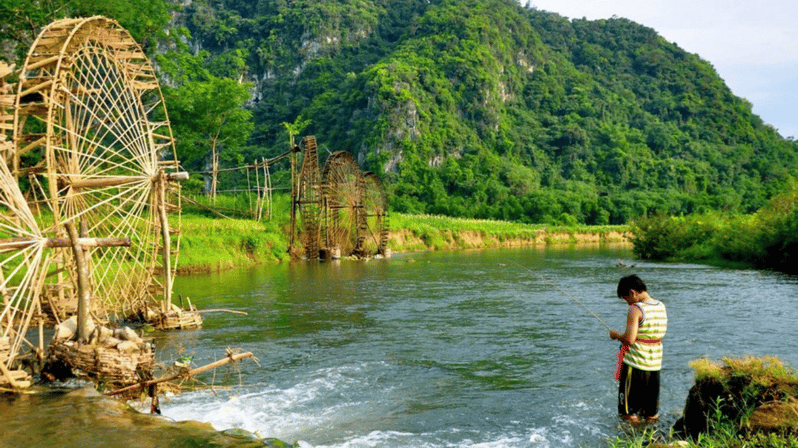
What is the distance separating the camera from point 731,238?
41844mm

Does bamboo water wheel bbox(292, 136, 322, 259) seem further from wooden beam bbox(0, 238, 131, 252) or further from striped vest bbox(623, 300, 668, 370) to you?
striped vest bbox(623, 300, 668, 370)

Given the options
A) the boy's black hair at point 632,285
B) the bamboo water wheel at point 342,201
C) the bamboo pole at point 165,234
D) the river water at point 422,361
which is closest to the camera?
the boy's black hair at point 632,285

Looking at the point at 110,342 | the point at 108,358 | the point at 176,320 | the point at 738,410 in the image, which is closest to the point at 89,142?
the point at 176,320

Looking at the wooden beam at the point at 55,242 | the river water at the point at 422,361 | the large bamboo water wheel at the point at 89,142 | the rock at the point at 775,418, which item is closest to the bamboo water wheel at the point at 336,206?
the river water at the point at 422,361

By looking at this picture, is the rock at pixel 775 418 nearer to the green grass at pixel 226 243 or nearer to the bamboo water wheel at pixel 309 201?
the green grass at pixel 226 243

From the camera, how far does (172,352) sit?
15031 mm

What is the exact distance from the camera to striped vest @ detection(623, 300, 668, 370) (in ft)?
28.5

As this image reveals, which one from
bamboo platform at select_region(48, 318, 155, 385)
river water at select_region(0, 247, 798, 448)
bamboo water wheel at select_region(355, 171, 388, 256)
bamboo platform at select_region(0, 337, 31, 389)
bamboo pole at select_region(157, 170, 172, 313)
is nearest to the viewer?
river water at select_region(0, 247, 798, 448)

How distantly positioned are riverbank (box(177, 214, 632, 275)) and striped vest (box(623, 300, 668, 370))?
25.1m

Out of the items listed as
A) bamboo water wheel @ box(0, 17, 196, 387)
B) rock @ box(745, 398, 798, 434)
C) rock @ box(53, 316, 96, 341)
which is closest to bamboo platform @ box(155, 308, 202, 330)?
bamboo water wheel @ box(0, 17, 196, 387)

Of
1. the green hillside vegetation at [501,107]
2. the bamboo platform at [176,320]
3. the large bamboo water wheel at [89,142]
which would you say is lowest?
the bamboo platform at [176,320]

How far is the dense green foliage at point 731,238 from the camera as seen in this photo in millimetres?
35531

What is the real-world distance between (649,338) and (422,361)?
265 inches

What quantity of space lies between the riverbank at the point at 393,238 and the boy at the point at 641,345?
980 inches
